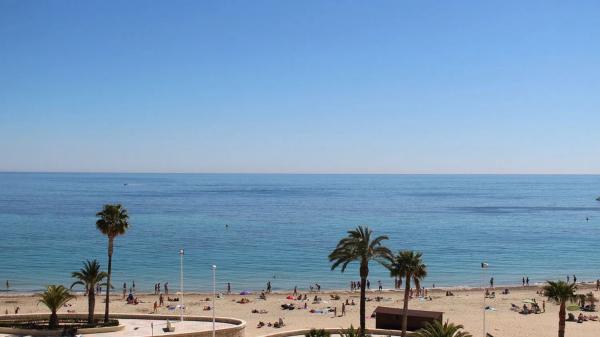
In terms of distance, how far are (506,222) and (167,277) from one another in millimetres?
88727

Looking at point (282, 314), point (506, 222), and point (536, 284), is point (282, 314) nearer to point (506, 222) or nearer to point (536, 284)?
point (536, 284)

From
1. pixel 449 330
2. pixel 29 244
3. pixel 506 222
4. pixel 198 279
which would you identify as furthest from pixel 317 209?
pixel 449 330

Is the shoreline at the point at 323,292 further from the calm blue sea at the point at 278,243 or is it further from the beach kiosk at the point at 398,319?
the beach kiosk at the point at 398,319

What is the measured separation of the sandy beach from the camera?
45.4m

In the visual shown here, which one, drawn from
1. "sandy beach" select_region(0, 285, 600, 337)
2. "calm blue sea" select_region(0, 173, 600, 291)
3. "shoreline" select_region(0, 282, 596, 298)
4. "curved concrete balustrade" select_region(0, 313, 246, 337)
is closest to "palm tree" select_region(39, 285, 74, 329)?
"curved concrete balustrade" select_region(0, 313, 246, 337)

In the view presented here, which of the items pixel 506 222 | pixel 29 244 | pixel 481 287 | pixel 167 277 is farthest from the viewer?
pixel 506 222

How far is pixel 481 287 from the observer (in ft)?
224

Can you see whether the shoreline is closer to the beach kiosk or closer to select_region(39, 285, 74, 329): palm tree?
the beach kiosk

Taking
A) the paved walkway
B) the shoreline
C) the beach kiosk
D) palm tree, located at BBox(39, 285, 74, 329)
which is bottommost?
the shoreline

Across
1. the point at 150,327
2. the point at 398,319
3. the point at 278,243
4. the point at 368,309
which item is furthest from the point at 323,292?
the point at 278,243

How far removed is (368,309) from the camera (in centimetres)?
5369

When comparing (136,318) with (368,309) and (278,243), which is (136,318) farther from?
(278,243)

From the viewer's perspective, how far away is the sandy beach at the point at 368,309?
149 feet

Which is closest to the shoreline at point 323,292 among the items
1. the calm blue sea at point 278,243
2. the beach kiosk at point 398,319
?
the calm blue sea at point 278,243
